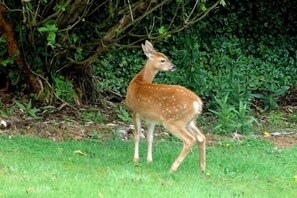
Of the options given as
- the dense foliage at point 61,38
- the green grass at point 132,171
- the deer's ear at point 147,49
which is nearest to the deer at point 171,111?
the green grass at point 132,171

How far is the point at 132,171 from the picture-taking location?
8.27 metres

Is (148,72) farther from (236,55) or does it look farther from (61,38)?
(236,55)

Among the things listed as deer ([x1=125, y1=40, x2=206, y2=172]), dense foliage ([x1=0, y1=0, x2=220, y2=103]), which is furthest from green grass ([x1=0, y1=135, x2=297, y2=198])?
dense foliage ([x1=0, y1=0, x2=220, y2=103])

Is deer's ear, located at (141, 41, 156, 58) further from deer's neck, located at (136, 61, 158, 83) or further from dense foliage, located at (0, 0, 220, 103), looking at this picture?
dense foliage, located at (0, 0, 220, 103)

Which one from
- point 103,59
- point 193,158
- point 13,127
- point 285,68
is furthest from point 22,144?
point 285,68

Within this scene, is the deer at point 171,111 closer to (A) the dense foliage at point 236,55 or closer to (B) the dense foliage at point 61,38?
(B) the dense foliage at point 61,38

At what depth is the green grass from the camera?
732 cm

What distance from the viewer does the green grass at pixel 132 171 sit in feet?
24.0

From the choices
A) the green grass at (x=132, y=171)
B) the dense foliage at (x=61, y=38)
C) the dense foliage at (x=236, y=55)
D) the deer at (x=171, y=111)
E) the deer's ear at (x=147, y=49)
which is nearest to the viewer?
the green grass at (x=132, y=171)

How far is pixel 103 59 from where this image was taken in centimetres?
1574

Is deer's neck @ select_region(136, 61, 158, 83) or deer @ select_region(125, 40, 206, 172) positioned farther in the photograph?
deer's neck @ select_region(136, 61, 158, 83)

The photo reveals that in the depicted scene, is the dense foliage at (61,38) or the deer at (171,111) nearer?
the deer at (171,111)

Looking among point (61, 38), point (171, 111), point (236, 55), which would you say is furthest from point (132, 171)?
point (236, 55)

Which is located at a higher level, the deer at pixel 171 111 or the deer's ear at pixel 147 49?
the deer's ear at pixel 147 49
